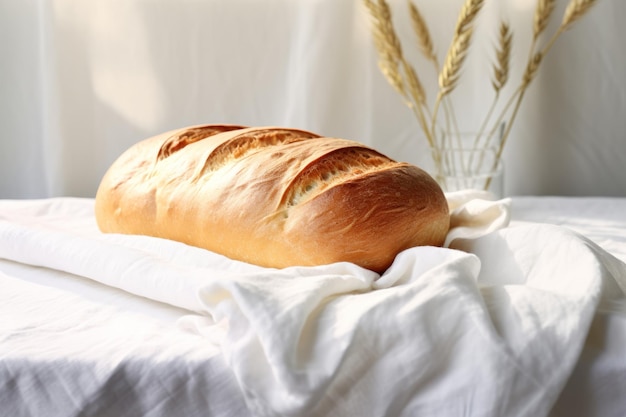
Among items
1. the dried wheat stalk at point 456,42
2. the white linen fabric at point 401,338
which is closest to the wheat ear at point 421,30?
the dried wheat stalk at point 456,42

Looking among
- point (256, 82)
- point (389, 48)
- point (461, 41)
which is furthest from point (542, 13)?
point (256, 82)

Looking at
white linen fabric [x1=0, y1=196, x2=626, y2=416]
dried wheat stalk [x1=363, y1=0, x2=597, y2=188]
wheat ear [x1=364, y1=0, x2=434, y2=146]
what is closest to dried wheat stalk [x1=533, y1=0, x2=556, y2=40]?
dried wheat stalk [x1=363, y1=0, x2=597, y2=188]

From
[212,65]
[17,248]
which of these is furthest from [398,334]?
[212,65]

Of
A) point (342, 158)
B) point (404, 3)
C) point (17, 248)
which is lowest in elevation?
point (17, 248)

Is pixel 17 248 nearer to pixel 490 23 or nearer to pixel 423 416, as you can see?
pixel 423 416

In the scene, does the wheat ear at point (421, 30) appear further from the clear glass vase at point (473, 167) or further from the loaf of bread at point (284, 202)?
the loaf of bread at point (284, 202)

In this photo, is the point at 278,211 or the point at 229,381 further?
the point at 278,211
